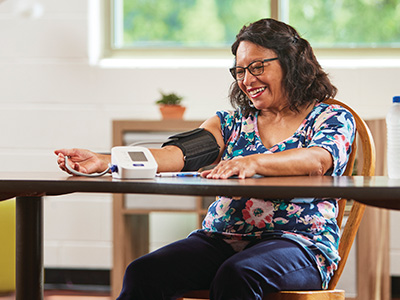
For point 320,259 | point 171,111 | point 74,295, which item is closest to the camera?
point 320,259

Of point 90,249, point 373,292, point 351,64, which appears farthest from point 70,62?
point 373,292

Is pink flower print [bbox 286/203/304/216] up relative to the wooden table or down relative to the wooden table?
down

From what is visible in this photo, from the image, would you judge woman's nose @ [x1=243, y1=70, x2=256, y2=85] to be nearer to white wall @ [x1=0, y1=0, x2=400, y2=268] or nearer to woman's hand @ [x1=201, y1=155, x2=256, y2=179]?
woman's hand @ [x1=201, y1=155, x2=256, y2=179]

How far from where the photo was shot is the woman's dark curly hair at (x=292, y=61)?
1925mm

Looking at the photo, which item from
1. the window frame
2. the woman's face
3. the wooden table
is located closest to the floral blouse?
the woman's face

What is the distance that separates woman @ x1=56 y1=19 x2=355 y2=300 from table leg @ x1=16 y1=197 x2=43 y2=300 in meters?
0.17

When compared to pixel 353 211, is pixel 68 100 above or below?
above

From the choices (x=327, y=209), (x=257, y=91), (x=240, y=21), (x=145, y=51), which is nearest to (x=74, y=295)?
(x=145, y=51)

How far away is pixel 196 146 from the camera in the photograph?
1891mm

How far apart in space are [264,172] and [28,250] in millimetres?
660

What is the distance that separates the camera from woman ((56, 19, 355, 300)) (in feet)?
5.05

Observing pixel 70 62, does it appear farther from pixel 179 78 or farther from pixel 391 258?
pixel 391 258

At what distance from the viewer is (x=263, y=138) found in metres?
1.92

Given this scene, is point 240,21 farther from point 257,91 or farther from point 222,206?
point 222,206
